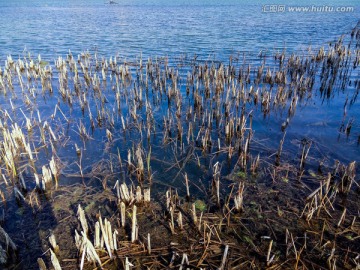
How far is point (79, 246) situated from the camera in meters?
4.74

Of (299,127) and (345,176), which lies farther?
(299,127)

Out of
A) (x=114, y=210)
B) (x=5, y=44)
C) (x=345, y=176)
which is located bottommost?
(x=114, y=210)

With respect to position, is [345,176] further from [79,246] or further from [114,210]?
[79,246]

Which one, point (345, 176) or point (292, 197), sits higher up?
point (345, 176)

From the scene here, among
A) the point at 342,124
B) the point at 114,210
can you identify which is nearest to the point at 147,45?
the point at 342,124

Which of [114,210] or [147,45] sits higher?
[147,45]

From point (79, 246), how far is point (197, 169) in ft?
12.9

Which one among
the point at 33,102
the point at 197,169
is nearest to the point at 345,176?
the point at 197,169

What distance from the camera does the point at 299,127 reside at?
10203 mm

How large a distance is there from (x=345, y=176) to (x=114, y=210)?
5.55 metres

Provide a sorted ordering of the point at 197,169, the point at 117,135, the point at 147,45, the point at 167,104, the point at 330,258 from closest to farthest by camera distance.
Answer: the point at 330,258
the point at 197,169
the point at 117,135
the point at 167,104
the point at 147,45

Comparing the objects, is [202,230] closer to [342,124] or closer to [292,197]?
[292,197]

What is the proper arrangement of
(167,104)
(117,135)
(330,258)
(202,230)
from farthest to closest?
(167,104) → (117,135) → (202,230) → (330,258)

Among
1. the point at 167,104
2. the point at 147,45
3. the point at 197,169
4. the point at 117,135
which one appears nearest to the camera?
the point at 197,169
